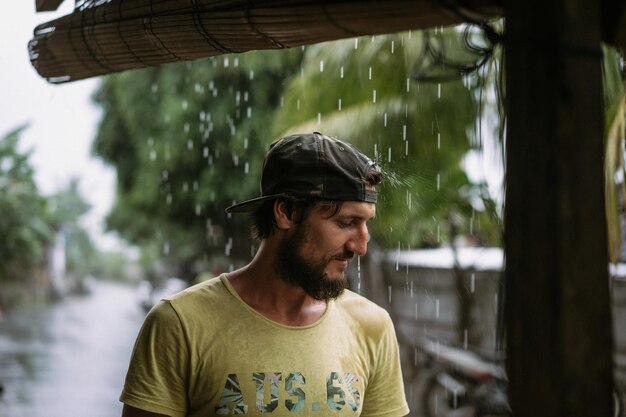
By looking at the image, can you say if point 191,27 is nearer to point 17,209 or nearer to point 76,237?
point 17,209

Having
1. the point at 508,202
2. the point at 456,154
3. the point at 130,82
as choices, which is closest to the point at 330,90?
the point at 456,154

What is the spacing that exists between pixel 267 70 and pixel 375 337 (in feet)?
41.9

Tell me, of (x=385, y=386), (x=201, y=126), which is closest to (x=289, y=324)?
(x=385, y=386)

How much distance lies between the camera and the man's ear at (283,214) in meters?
2.49

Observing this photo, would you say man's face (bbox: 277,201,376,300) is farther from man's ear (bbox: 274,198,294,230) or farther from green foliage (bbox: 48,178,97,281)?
green foliage (bbox: 48,178,97,281)

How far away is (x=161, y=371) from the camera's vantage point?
7.43 ft

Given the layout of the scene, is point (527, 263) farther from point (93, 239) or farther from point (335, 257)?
point (93, 239)

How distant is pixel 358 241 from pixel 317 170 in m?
0.25

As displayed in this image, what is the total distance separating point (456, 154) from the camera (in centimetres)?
1010

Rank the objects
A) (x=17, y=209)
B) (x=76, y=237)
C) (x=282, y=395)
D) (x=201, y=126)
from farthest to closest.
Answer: (x=76, y=237) → (x=17, y=209) → (x=201, y=126) → (x=282, y=395)

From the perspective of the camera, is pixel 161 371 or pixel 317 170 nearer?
pixel 161 371

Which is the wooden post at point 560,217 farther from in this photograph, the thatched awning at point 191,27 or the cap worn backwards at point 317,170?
the cap worn backwards at point 317,170

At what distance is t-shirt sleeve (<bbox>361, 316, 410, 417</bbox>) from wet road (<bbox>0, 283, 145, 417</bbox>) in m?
5.27

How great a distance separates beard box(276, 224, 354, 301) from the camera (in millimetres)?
2434
